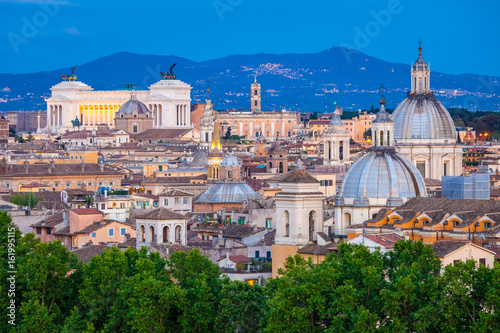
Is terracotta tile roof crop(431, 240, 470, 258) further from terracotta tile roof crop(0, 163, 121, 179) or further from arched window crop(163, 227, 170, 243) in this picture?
terracotta tile roof crop(0, 163, 121, 179)

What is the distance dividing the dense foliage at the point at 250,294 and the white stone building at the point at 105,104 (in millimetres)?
127127

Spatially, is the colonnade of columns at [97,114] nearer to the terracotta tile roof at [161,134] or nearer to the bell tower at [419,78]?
the terracotta tile roof at [161,134]

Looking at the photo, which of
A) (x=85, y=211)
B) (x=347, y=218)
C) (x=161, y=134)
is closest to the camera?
(x=347, y=218)

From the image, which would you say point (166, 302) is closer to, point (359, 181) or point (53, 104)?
point (359, 181)

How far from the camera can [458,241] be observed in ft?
138

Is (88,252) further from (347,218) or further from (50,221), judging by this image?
(50,221)

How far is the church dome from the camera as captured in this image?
7312cm

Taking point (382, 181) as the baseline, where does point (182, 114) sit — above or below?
above

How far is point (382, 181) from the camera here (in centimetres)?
4831

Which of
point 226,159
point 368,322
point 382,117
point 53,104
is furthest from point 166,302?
point 53,104

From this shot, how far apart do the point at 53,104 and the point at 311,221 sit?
454 ft

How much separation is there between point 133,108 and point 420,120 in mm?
93168

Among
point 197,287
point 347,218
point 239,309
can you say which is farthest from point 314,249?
point 239,309

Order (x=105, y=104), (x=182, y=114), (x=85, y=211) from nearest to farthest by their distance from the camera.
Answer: (x=85, y=211) < (x=182, y=114) < (x=105, y=104)
